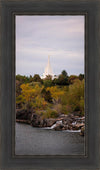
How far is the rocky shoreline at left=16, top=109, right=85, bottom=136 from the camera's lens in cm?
154

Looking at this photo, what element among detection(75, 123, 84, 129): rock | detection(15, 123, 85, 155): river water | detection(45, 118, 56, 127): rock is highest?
detection(45, 118, 56, 127): rock

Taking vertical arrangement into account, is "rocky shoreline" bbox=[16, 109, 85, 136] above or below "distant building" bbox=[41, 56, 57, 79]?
below

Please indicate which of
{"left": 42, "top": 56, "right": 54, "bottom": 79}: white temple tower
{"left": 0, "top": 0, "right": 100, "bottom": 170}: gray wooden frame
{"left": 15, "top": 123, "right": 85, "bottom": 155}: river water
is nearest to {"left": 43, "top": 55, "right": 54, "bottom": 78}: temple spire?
{"left": 42, "top": 56, "right": 54, "bottom": 79}: white temple tower

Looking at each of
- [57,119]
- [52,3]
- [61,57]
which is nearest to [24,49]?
[61,57]

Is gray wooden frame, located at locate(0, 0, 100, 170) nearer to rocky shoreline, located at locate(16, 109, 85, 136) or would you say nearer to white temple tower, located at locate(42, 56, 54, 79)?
rocky shoreline, located at locate(16, 109, 85, 136)

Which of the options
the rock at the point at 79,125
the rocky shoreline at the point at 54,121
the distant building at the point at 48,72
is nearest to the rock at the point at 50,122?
the rocky shoreline at the point at 54,121

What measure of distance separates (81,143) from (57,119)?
0.85 ft

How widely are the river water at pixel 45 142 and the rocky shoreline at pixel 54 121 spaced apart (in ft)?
0.13

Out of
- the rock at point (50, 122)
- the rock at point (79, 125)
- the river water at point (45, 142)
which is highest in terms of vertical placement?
the rock at point (50, 122)

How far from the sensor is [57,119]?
61.2 inches

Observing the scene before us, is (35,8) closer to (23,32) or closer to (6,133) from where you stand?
(23,32)

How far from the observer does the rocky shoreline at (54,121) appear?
5.05 ft

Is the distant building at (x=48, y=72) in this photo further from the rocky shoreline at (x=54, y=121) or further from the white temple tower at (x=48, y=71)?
the rocky shoreline at (x=54, y=121)

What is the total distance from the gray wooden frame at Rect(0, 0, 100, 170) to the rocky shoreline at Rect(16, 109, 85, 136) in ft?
0.19
